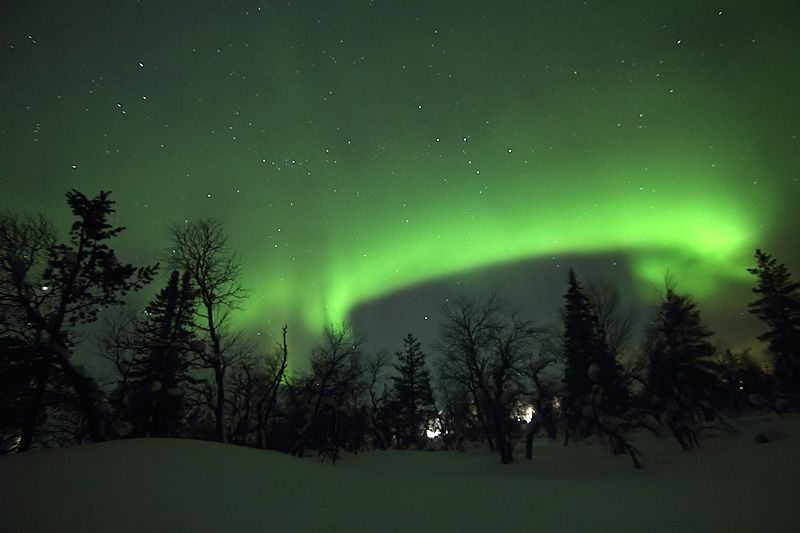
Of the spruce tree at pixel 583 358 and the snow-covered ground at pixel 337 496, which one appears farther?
the spruce tree at pixel 583 358

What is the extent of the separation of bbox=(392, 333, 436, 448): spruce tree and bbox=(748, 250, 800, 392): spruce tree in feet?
110

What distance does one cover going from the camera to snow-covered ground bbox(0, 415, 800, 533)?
5762mm

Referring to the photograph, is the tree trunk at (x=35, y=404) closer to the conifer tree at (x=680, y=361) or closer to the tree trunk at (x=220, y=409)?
the tree trunk at (x=220, y=409)

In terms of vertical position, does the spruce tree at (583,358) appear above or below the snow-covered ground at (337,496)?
above

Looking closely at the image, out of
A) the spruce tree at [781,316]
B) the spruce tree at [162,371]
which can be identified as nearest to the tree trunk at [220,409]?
the spruce tree at [162,371]

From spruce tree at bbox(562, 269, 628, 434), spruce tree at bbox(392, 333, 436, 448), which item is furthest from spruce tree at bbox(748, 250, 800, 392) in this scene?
spruce tree at bbox(392, 333, 436, 448)

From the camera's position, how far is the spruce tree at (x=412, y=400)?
4162 centimetres

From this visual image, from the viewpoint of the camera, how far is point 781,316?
27.1 metres

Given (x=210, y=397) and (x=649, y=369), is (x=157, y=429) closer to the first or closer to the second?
(x=210, y=397)

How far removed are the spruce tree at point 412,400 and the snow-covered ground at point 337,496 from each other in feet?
95.5

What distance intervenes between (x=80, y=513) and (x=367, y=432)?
37746 millimetres

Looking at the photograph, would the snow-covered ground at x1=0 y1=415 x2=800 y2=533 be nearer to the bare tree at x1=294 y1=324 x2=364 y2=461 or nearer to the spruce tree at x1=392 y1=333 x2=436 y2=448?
the bare tree at x1=294 y1=324 x2=364 y2=461

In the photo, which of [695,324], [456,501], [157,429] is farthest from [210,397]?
[695,324]

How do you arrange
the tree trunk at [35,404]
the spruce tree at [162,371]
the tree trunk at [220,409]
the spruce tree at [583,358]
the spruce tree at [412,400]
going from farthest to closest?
the spruce tree at [412,400], the spruce tree at [583,358], the spruce tree at [162,371], the tree trunk at [220,409], the tree trunk at [35,404]
